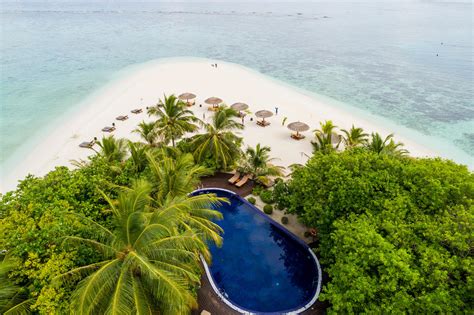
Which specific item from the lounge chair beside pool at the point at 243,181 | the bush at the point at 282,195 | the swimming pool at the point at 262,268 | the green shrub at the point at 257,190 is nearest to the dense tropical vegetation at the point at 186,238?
the bush at the point at 282,195

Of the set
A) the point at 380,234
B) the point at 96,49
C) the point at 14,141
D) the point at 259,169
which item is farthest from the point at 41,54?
the point at 380,234

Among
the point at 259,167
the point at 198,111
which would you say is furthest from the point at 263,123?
the point at 259,167

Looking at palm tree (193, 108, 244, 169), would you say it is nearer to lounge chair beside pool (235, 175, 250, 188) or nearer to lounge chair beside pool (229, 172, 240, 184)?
lounge chair beside pool (229, 172, 240, 184)

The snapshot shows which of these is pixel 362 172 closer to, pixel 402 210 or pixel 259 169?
pixel 402 210

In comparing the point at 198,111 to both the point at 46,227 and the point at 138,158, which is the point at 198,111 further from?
the point at 46,227

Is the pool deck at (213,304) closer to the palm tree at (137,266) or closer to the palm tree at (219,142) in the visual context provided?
the palm tree at (137,266)

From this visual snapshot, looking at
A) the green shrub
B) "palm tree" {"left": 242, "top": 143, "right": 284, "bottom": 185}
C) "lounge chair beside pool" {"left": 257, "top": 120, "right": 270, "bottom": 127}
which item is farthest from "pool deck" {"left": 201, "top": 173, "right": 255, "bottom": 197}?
"lounge chair beside pool" {"left": 257, "top": 120, "right": 270, "bottom": 127}
